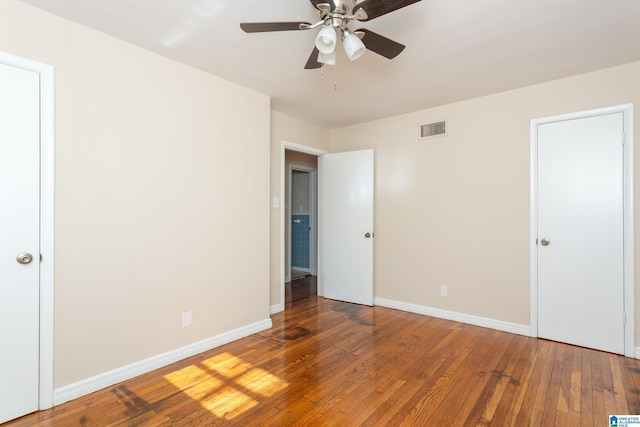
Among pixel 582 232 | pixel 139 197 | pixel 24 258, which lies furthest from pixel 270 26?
pixel 582 232

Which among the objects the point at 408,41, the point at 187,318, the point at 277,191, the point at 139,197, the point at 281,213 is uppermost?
the point at 408,41

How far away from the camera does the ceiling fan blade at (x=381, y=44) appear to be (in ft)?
5.82

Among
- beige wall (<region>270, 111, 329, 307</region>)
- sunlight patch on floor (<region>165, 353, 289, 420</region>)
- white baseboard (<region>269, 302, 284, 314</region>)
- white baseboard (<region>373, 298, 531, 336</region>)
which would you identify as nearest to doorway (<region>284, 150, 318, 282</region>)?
beige wall (<region>270, 111, 329, 307</region>)

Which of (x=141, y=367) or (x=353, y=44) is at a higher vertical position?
(x=353, y=44)

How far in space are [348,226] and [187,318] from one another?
2412 millimetres

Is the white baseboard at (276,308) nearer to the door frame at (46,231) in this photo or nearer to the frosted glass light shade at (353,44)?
the door frame at (46,231)

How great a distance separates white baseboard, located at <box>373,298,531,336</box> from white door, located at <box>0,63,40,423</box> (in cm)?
349

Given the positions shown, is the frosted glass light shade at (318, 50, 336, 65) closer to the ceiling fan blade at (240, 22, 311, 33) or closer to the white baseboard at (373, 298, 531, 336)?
the ceiling fan blade at (240, 22, 311, 33)

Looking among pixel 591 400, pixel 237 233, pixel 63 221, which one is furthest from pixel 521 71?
pixel 63 221

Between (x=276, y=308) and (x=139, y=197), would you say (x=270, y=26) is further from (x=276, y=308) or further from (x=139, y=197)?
(x=276, y=308)

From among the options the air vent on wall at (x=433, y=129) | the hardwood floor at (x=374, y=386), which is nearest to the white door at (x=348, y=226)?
the air vent on wall at (x=433, y=129)

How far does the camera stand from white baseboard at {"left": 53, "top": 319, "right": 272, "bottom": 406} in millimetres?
2107

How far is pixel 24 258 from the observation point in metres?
1.95

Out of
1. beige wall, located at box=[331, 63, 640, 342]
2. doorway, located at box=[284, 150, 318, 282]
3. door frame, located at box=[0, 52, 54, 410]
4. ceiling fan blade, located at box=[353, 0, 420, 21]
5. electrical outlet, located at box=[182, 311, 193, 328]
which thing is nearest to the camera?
ceiling fan blade, located at box=[353, 0, 420, 21]
